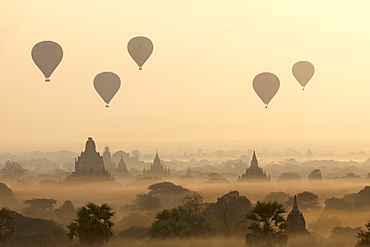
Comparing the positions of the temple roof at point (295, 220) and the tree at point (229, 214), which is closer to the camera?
the temple roof at point (295, 220)

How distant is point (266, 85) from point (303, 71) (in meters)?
8.37

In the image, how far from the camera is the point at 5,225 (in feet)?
283

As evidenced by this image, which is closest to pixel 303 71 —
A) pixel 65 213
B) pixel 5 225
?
pixel 65 213

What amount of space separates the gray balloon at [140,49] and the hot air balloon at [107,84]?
11493 mm

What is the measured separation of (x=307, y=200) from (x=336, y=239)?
2426 inches

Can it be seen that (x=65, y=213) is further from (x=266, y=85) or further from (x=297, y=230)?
(x=297, y=230)

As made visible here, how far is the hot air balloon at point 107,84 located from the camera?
159 m

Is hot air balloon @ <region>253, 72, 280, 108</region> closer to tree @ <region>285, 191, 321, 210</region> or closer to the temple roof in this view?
tree @ <region>285, 191, 321, 210</region>

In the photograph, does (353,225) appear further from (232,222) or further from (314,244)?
(314,244)

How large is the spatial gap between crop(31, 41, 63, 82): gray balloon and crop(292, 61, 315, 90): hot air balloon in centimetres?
4645

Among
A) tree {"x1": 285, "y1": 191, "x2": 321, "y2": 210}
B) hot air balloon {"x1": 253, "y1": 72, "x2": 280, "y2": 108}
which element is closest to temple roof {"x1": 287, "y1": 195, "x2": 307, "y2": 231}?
hot air balloon {"x1": 253, "y1": 72, "x2": 280, "y2": 108}

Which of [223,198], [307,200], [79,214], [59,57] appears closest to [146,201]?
[307,200]

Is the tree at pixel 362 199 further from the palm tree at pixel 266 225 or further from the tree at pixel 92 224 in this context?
the tree at pixel 92 224

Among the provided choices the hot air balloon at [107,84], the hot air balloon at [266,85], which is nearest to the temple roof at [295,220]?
the hot air balloon at [266,85]
